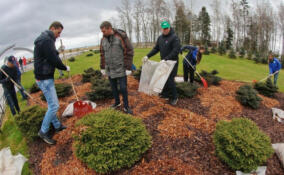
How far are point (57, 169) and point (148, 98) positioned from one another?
281 centimetres

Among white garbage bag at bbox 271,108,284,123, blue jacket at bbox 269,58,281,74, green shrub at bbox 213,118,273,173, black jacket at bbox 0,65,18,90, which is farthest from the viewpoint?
blue jacket at bbox 269,58,281,74

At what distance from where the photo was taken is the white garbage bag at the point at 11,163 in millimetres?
2862

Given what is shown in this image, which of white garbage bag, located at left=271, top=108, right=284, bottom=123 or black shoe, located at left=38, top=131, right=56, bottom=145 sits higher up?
black shoe, located at left=38, top=131, right=56, bottom=145

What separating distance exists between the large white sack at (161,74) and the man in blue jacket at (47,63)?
2090 millimetres

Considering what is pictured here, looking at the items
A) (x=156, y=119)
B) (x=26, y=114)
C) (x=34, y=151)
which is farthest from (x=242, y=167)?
(x=26, y=114)

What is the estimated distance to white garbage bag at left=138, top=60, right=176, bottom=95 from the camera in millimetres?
4012

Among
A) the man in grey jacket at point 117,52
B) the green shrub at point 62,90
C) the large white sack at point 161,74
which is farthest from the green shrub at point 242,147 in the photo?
the green shrub at point 62,90

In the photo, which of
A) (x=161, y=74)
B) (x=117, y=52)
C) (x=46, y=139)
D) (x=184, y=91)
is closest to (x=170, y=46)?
(x=161, y=74)

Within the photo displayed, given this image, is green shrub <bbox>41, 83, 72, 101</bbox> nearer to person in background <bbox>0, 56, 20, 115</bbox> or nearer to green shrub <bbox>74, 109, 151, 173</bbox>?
person in background <bbox>0, 56, 20, 115</bbox>

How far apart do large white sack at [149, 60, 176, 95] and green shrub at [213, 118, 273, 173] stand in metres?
1.78

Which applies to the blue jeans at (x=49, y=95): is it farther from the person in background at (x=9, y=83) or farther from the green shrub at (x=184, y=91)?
the green shrub at (x=184, y=91)

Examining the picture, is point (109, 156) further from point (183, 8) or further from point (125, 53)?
point (183, 8)

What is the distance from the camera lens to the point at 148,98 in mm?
4793

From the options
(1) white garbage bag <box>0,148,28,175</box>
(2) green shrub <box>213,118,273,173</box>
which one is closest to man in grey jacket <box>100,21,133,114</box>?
(2) green shrub <box>213,118,273,173</box>
